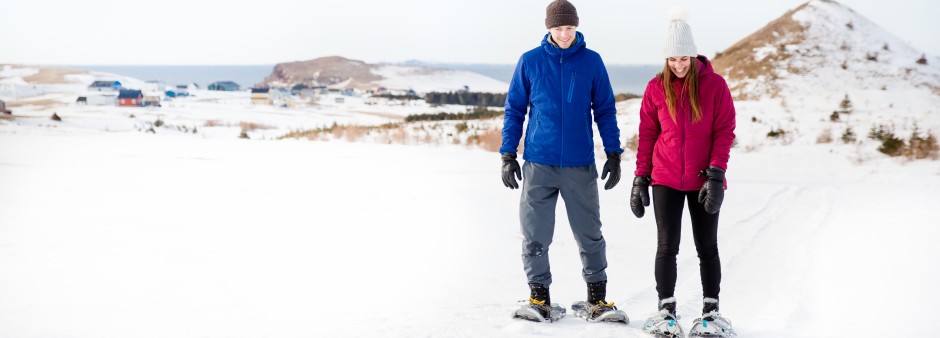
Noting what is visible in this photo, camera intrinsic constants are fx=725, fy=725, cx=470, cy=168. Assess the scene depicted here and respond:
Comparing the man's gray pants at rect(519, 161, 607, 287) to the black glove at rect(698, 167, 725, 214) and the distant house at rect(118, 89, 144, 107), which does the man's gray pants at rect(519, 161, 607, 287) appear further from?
the distant house at rect(118, 89, 144, 107)

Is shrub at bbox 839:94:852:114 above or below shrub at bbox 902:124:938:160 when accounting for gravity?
above

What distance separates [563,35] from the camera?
3.46 metres

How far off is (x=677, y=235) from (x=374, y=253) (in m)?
2.41

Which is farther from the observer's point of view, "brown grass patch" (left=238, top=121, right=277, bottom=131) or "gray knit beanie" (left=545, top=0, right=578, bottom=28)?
"brown grass patch" (left=238, top=121, right=277, bottom=131)

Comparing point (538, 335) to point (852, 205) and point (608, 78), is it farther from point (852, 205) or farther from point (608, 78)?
point (852, 205)

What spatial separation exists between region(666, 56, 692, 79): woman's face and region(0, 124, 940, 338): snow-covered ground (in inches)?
49.3

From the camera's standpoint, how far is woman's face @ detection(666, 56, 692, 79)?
327 cm

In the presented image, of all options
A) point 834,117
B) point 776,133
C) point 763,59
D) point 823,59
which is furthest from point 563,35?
point 823,59

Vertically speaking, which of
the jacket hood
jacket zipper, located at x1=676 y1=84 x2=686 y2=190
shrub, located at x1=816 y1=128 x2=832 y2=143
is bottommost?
shrub, located at x1=816 y1=128 x2=832 y2=143

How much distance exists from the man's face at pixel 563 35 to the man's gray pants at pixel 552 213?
1.96 feet

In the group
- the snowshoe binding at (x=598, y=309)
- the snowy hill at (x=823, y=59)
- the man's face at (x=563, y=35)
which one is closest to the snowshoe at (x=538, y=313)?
the snowshoe binding at (x=598, y=309)

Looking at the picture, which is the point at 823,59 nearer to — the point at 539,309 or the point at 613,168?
the point at 613,168

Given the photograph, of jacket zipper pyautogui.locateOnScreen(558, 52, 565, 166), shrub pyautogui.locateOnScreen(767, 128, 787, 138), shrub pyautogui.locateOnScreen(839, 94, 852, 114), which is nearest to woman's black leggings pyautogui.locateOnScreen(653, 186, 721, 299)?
jacket zipper pyautogui.locateOnScreen(558, 52, 565, 166)

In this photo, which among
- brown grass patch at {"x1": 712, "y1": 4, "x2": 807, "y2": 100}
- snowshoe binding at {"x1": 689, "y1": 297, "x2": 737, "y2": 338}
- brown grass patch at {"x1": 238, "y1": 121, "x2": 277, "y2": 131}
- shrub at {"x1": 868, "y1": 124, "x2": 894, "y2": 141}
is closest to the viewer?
snowshoe binding at {"x1": 689, "y1": 297, "x2": 737, "y2": 338}
